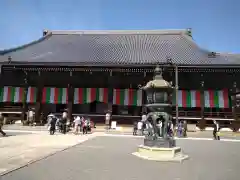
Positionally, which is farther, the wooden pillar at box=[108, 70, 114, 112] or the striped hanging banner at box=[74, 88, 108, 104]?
the striped hanging banner at box=[74, 88, 108, 104]

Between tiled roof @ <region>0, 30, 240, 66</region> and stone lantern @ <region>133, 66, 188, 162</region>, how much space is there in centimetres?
1320

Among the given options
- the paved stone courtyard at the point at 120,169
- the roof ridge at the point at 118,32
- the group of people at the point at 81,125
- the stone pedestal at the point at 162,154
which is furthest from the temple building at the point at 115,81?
the paved stone courtyard at the point at 120,169

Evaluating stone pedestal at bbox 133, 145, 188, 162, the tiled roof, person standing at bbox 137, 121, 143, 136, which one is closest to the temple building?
the tiled roof

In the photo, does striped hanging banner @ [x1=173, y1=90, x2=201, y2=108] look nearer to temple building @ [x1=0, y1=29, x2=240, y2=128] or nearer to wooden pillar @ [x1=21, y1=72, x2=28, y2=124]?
temple building @ [x1=0, y1=29, x2=240, y2=128]

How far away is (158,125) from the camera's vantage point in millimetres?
9445

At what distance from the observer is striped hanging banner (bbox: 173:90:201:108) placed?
2344 cm

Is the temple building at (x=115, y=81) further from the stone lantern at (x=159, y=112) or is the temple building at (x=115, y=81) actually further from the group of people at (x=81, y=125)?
the stone lantern at (x=159, y=112)

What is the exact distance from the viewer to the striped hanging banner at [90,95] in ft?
79.6

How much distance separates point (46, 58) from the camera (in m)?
24.9

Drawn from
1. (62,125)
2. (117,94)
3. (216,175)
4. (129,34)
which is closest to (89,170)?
(216,175)

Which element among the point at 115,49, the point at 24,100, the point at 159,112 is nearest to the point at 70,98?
the point at 24,100

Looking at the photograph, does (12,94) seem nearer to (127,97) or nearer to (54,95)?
(54,95)

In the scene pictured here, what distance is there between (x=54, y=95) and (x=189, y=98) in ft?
46.4

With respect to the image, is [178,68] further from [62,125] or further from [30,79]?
[30,79]
